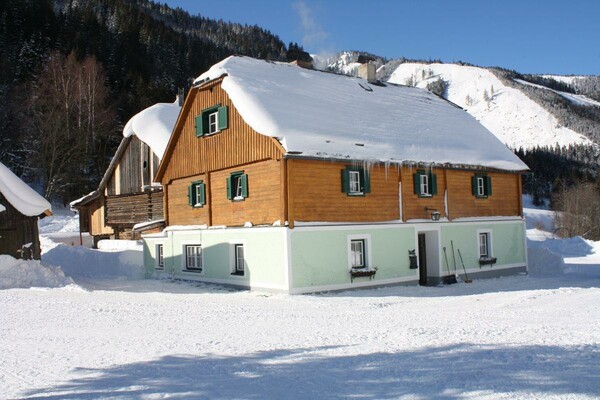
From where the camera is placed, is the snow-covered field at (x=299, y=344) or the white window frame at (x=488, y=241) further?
the white window frame at (x=488, y=241)

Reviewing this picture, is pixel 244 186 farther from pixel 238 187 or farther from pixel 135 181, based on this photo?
pixel 135 181

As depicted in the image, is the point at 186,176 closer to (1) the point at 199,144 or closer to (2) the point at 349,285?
(1) the point at 199,144

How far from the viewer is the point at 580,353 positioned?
8.23 metres

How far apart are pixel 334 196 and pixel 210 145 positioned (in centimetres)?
537

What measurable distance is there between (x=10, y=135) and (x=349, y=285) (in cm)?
3692

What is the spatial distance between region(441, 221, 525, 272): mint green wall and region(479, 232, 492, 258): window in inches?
8.6

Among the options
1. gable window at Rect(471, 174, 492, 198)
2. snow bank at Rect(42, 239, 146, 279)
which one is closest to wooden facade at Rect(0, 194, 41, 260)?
snow bank at Rect(42, 239, 146, 279)

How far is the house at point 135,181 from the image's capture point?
1214 inches

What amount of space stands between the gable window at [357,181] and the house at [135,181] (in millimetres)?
13057

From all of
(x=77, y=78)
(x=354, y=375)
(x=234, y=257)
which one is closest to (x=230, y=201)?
(x=234, y=257)

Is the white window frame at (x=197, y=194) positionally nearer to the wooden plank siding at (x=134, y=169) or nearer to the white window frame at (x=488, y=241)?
the wooden plank siding at (x=134, y=169)

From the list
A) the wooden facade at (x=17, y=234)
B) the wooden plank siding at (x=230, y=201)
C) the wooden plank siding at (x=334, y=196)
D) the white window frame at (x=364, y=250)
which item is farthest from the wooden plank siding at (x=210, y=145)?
the wooden facade at (x=17, y=234)

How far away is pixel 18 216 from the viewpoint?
19844mm

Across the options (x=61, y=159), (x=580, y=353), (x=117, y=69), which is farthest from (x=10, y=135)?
(x=580, y=353)
